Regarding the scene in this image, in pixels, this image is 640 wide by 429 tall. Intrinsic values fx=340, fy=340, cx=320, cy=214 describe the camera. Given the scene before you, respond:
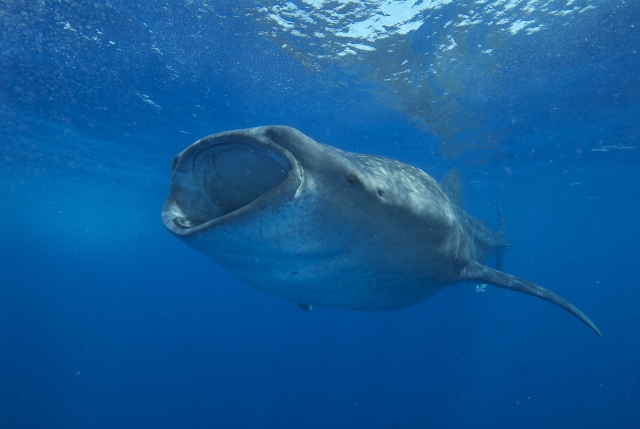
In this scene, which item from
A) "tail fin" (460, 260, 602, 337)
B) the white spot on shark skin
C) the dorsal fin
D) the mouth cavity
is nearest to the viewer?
the mouth cavity

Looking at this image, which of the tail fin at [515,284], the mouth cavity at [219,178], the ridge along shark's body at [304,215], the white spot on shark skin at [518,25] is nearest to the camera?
the ridge along shark's body at [304,215]

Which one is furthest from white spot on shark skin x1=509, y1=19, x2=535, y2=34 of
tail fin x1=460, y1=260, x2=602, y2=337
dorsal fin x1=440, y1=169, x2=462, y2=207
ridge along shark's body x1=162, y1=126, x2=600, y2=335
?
ridge along shark's body x1=162, y1=126, x2=600, y2=335

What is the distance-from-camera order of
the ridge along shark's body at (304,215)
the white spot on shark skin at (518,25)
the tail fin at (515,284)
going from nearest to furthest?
the ridge along shark's body at (304,215)
the tail fin at (515,284)
the white spot on shark skin at (518,25)

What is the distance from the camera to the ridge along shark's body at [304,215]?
222 centimetres

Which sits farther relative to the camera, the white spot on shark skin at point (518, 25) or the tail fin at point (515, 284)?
the white spot on shark skin at point (518, 25)

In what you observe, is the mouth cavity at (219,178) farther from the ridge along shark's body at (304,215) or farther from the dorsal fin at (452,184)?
the dorsal fin at (452,184)

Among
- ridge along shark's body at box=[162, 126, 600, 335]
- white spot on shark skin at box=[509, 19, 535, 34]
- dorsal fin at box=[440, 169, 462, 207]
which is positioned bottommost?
dorsal fin at box=[440, 169, 462, 207]

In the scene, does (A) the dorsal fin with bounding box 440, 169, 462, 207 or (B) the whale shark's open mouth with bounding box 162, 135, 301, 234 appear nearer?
(B) the whale shark's open mouth with bounding box 162, 135, 301, 234

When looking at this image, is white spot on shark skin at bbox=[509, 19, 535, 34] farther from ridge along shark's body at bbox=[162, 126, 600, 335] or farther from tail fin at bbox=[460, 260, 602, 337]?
ridge along shark's body at bbox=[162, 126, 600, 335]

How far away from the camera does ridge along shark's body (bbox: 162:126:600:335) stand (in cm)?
222

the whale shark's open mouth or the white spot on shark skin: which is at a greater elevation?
the white spot on shark skin

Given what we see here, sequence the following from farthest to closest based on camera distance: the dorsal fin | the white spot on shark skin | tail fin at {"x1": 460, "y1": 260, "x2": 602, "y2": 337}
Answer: the dorsal fin, the white spot on shark skin, tail fin at {"x1": 460, "y1": 260, "x2": 602, "y2": 337}

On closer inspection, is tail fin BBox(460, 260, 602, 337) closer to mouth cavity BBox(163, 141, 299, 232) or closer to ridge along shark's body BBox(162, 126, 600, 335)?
ridge along shark's body BBox(162, 126, 600, 335)

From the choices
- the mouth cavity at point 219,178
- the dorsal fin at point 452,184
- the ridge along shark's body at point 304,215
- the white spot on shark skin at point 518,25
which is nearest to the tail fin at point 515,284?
the ridge along shark's body at point 304,215
